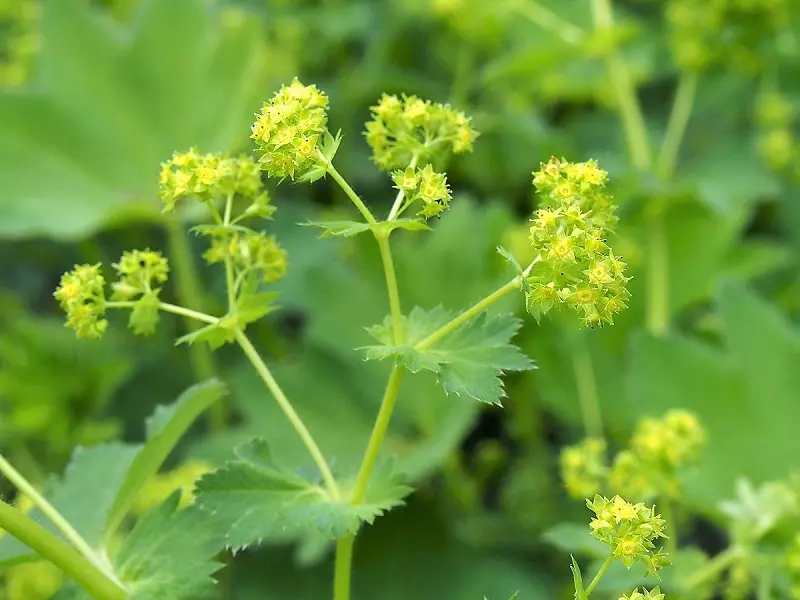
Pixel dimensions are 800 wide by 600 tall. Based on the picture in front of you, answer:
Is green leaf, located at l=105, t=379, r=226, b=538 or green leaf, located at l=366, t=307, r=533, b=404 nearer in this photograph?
green leaf, located at l=366, t=307, r=533, b=404

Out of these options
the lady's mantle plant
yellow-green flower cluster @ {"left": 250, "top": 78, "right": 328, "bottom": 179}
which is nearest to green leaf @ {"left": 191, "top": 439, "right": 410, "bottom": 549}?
the lady's mantle plant

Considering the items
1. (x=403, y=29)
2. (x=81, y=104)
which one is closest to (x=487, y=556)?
(x=81, y=104)

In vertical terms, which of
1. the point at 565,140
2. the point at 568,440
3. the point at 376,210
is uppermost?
the point at 565,140

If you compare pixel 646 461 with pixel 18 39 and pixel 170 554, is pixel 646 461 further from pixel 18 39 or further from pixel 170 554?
pixel 18 39

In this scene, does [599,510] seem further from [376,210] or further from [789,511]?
[376,210]

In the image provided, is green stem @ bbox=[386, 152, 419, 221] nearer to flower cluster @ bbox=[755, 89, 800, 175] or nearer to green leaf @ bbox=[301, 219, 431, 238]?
green leaf @ bbox=[301, 219, 431, 238]
